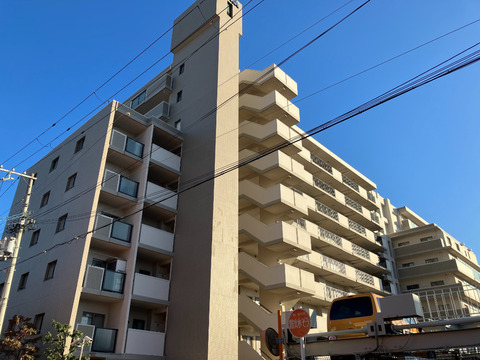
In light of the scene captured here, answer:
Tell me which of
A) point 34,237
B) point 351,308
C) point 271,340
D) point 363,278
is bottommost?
point 271,340

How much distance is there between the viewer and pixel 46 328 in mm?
17219

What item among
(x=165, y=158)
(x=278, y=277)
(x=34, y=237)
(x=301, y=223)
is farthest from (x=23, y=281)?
(x=301, y=223)

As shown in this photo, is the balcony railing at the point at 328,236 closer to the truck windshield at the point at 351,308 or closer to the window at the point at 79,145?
the truck windshield at the point at 351,308

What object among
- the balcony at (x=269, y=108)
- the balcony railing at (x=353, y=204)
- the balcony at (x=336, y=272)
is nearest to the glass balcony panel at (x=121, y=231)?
the balcony at (x=336, y=272)

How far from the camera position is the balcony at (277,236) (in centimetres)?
2225

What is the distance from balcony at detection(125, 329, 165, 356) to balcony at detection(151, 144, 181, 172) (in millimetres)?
9226

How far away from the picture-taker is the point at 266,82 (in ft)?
89.8

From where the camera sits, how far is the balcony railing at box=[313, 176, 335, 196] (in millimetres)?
32125

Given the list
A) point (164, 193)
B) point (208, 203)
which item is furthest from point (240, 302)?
point (164, 193)

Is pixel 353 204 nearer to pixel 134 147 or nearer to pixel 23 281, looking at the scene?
pixel 134 147

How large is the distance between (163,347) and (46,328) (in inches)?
211

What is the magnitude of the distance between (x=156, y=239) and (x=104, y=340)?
5558 millimetres

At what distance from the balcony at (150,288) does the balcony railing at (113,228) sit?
2.10 m

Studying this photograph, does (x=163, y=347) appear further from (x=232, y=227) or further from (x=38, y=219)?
(x=38, y=219)
